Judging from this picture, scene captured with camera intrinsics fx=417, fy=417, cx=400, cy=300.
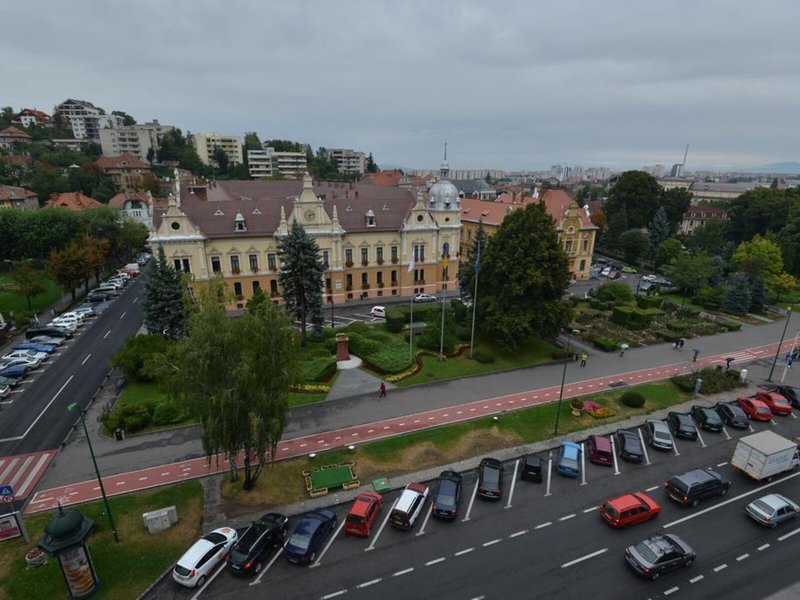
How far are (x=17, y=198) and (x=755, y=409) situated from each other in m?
121

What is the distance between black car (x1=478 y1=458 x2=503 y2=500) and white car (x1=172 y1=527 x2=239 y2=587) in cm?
1300

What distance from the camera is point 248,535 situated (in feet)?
63.8

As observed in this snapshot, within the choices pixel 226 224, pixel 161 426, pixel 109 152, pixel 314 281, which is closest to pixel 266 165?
pixel 109 152

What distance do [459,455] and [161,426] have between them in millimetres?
20780

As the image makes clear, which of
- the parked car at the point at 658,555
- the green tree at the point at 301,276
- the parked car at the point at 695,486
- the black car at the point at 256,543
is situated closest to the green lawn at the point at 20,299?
the green tree at the point at 301,276

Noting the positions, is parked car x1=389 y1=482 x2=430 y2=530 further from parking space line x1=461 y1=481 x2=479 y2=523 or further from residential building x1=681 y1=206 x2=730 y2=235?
residential building x1=681 y1=206 x2=730 y2=235

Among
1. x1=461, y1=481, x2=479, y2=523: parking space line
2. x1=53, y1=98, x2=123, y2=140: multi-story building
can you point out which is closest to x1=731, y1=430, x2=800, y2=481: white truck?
x1=461, y1=481, x2=479, y2=523: parking space line

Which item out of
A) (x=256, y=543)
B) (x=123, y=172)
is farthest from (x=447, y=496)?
(x=123, y=172)

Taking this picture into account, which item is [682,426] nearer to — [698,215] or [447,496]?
[447,496]

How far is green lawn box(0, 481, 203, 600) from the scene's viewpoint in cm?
1802

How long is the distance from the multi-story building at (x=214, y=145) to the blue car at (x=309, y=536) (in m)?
169

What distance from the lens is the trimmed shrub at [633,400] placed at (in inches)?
1270

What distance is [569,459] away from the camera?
84.0 ft

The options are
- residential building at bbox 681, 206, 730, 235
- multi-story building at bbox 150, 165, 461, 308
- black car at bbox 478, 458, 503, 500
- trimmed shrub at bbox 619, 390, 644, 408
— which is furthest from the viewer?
residential building at bbox 681, 206, 730, 235
